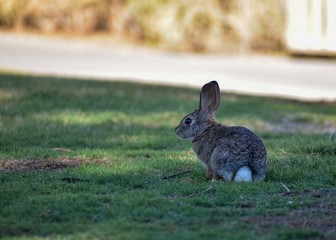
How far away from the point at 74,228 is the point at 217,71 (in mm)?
17615

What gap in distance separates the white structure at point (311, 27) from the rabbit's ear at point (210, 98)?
18.0 m

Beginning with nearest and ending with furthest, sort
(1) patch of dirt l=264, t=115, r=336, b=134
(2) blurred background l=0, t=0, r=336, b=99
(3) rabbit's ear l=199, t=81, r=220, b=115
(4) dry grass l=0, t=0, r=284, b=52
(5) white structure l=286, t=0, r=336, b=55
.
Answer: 1. (3) rabbit's ear l=199, t=81, r=220, b=115
2. (1) patch of dirt l=264, t=115, r=336, b=134
3. (5) white structure l=286, t=0, r=336, b=55
4. (2) blurred background l=0, t=0, r=336, b=99
5. (4) dry grass l=0, t=0, r=284, b=52

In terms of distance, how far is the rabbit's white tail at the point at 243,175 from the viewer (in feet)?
27.6

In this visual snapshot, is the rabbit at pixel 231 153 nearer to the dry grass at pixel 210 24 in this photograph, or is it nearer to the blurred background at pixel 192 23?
the blurred background at pixel 192 23

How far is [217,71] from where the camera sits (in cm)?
2422

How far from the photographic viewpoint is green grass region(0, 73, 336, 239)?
6.96 m

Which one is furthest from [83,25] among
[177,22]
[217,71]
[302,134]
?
[302,134]

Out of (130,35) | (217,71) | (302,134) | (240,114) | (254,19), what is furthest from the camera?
(130,35)

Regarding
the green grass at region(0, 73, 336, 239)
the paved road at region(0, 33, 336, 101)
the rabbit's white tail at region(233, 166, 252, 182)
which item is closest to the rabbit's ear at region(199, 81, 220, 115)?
the green grass at region(0, 73, 336, 239)

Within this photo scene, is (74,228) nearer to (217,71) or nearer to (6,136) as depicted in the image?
(6,136)

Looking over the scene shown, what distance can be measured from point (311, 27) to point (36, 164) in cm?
1871

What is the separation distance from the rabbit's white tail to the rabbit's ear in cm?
104

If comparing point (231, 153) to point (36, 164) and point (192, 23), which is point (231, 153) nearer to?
point (36, 164)

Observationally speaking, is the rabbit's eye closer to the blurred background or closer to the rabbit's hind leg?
the rabbit's hind leg
